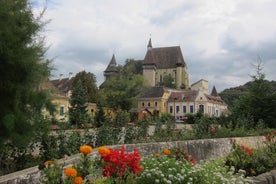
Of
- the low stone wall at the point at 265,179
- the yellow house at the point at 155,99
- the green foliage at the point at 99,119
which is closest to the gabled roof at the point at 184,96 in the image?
the yellow house at the point at 155,99

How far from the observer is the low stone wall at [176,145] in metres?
5.48

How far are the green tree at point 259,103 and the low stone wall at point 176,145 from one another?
11.9 metres

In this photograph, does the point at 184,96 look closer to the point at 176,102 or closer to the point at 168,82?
the point at 176,102

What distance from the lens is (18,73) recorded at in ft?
20.1

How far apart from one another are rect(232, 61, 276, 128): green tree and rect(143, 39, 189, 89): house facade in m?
88.5

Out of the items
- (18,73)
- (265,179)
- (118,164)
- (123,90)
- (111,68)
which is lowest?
(265,179)

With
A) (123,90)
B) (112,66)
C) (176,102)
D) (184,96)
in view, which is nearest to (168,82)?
(112,66)

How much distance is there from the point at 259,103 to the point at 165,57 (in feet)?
321

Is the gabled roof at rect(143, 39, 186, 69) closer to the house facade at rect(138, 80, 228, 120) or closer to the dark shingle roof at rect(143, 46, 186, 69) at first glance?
the dark shingle roof at rect(143, 46, 186, 69)

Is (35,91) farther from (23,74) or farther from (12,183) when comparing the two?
(12,183)

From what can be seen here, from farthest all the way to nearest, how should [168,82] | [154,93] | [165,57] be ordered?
[165,57] < [168,82] < [154,93]

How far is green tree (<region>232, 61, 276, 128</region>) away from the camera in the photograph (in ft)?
95.2

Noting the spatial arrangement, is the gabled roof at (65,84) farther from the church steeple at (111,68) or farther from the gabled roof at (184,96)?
the church steeple at (111,68)

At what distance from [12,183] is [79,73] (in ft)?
194
